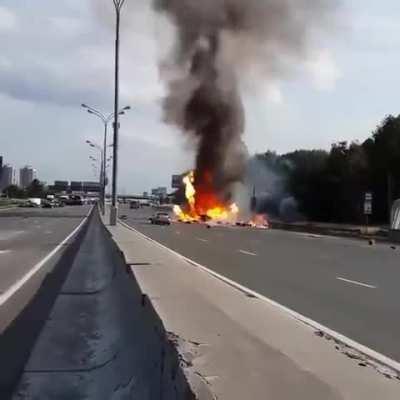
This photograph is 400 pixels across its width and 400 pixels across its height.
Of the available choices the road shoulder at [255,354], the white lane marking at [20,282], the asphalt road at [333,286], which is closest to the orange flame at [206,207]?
the asphalt road at [333,286]

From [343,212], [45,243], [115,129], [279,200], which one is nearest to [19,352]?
[45,243]

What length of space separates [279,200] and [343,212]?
15541 mm

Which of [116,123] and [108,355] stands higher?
[116,123]

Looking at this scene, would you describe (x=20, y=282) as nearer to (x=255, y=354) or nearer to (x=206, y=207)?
(x=255, y=354)

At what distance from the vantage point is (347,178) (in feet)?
308

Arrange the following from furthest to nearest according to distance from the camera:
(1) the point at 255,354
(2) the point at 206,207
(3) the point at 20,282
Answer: (2) the point at 206,207
(3) the point at 20,282
(1) the point at 255,354

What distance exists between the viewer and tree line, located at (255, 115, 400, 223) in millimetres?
83688

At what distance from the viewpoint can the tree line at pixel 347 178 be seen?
8369cm

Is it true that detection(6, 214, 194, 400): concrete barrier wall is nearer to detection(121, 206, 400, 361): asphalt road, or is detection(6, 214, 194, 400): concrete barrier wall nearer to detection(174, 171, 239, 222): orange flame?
detection(121, 206, 400, 361): asphalt road

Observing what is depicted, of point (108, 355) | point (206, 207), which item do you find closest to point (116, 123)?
point (108, 355)

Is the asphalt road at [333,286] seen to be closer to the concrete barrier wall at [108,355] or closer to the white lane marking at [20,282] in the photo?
the concrete barrier wall at [108,355]

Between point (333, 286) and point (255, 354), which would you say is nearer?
point (255, 354)

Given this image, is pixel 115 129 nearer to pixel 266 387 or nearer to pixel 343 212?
pixel 266 387

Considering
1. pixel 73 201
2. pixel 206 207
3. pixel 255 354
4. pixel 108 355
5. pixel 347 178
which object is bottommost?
pixel 108 355
